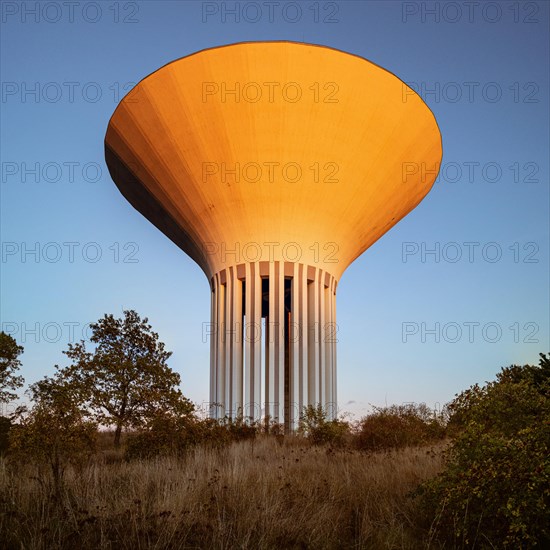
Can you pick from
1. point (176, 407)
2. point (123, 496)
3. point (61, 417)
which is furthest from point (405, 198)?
point (123, 496)

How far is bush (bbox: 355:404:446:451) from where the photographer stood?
13.8 m

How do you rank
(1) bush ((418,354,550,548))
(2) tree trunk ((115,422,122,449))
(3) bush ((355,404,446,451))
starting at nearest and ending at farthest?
(1) bush ((418,354,550,548)), (3) bush ((355,404,446,451)), (2) tree trunk ((115,422,122,449))

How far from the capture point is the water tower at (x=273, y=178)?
15.4 metres

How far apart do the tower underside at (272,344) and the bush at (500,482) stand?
12491 millimetres

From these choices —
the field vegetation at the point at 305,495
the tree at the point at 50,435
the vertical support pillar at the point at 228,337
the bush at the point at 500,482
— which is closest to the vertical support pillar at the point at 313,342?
the vertical support pillar at the point at 228,337

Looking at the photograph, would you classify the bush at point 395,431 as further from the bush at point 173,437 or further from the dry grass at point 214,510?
the dry grass at point 214,510

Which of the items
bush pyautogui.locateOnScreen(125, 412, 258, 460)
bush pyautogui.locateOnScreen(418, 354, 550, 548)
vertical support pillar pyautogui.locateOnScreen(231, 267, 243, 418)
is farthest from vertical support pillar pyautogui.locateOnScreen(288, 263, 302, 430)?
bush pyautogui.locateOnScreen(418, 354, 550, 548)

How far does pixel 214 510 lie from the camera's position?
5.89 meters

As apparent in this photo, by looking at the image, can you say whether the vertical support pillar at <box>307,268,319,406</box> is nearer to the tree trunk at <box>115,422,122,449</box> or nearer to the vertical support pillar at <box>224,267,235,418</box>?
the vertical support pillar at <box>224,267,235,418</box>

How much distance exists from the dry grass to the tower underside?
1046 centimetres

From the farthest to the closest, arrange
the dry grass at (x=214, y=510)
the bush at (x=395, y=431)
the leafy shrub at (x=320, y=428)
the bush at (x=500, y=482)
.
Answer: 1. the leafy shrub at (x=320, y=428)
2. the bush at (x=395, y=431)
3. the bush at (x=500, y=482)
4. the dry grass at (x=214, y=510)

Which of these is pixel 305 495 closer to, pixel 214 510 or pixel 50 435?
pixel 214 510

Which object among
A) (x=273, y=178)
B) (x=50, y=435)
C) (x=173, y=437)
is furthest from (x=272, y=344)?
(x=50, y=435)

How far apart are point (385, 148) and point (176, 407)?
8565 millimetres
